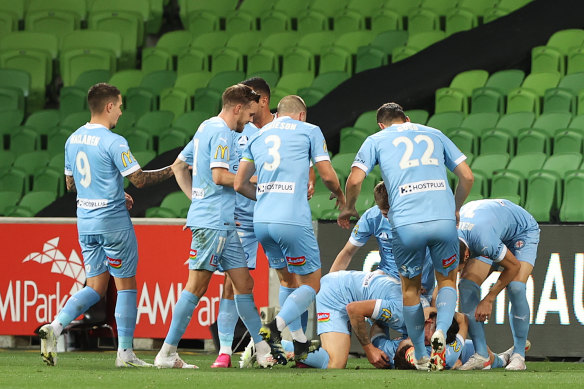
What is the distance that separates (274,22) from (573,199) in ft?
23.6

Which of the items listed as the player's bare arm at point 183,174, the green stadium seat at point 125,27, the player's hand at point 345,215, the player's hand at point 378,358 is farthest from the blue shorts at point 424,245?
the green stadium seat at point 125,27

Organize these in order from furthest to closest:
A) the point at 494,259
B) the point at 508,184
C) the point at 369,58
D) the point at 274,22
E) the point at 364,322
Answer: the point at 274,22, the point at 369,58, the point at 508,184, the point at 494,259, the point at 364,322

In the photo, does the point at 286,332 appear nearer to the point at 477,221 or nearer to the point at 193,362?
the point at 193,362

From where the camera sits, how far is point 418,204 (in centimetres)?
717

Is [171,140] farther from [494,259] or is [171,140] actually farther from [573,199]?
[494,259]

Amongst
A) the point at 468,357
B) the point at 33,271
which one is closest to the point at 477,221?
the point at 468,357

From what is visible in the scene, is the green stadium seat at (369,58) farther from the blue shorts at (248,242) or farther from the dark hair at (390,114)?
the dark hair at (390,114)

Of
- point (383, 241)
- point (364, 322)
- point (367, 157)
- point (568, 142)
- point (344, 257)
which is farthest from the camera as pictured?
point (568, 142)

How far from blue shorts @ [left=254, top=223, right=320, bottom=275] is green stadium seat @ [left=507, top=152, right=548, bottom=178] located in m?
5.21

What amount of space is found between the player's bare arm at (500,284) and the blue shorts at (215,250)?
1863 millimetres

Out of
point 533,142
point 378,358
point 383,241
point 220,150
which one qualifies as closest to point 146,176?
point 220,150

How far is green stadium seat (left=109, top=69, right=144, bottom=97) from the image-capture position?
15.8 metres

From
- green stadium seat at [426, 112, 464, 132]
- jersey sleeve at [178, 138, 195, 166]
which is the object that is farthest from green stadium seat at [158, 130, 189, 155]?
jersey sleeve at [178, 138, 195, 166]

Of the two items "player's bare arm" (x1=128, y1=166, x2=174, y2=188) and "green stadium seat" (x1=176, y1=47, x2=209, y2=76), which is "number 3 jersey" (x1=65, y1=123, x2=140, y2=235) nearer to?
"player's bare arm" (x1=128, y1=166, x2=174, y2=188)
